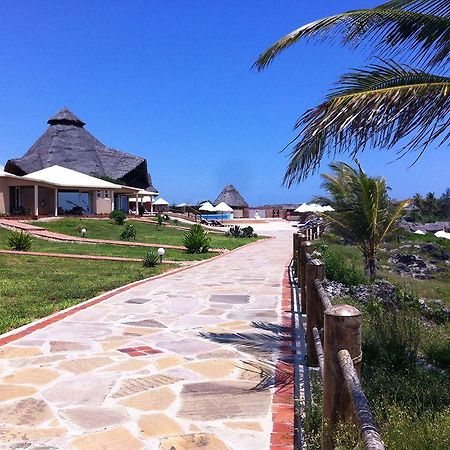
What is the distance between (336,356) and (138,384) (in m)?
2.41

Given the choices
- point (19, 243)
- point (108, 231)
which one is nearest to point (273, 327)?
point (19, 243)

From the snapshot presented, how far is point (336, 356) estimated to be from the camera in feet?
8.19

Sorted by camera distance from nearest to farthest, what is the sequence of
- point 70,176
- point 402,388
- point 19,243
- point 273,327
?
1. point 402,388
2. point 273,327
3. point 19,243
4. point 70,176

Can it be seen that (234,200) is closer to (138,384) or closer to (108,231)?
(108,231)

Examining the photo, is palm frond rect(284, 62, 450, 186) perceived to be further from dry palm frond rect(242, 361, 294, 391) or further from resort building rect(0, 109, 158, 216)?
resort building rect(0, 109, 158, 216)

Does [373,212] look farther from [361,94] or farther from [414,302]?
[361,94]

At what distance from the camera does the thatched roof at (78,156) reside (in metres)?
54.9

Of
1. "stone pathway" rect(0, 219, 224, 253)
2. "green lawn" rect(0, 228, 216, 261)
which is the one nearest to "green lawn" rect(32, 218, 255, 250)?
"stone pathway" rect(0, 219, 224, 253)

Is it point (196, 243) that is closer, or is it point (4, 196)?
point (196, 243)

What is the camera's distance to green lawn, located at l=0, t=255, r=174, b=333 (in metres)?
7.60

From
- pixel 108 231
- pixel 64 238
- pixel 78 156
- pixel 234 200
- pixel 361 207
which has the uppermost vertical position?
pixel 78 156

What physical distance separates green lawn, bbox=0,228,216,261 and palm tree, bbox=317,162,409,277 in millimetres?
5240

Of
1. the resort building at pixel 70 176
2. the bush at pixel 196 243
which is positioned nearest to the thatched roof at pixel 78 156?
the resort building at pixel 70 176

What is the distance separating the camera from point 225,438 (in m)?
3.33
